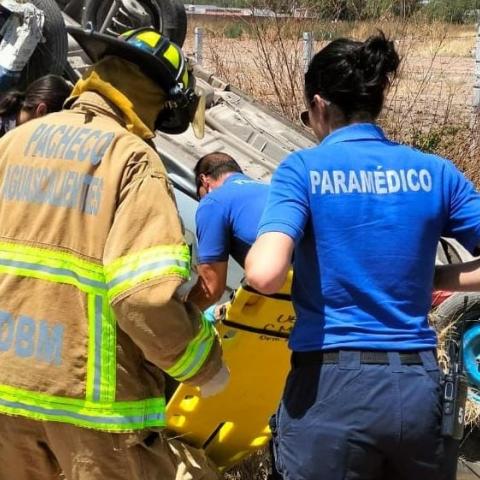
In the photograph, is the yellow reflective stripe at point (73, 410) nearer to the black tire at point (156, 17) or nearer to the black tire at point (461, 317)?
the black tire at point (461, 317)

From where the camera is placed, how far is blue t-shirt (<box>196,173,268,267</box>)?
3348 millimetres

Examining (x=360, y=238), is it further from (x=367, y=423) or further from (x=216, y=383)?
(x=216, y=383)

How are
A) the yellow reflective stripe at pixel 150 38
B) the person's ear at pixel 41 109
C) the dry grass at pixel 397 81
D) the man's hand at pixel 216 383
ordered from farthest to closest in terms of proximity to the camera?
the dry grass at pixel 397 81, the person's ear at pixel 41 109, the yellow reflective stripe at pixel 150 38, the man's hand at pixel 216 383

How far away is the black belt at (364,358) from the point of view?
75.0 inches

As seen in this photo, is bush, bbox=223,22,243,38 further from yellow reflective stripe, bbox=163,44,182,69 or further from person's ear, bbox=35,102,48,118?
yellow reflective stripe, bbox=163,44,182,69

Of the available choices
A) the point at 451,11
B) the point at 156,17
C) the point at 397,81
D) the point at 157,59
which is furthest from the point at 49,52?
the point at 451,11

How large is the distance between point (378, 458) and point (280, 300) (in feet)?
4.10

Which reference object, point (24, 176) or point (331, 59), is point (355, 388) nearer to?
point (331, 59)

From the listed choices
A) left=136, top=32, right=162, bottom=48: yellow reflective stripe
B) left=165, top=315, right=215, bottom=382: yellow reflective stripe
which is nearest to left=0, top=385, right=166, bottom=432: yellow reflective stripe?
left=165, top=315, right=215, bottom=382: yellow reflective stripe

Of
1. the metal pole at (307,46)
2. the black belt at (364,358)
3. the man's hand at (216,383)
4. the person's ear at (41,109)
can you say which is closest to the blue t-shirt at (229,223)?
the person's ear at (41,109)

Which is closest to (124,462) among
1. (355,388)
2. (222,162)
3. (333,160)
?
(355,388)

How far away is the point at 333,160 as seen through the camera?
194 cm

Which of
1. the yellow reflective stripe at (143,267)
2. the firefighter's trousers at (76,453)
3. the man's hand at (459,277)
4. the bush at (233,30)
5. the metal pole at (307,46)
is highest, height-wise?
the bush at (233,30)

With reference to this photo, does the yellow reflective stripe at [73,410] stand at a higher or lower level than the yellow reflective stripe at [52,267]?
lower
